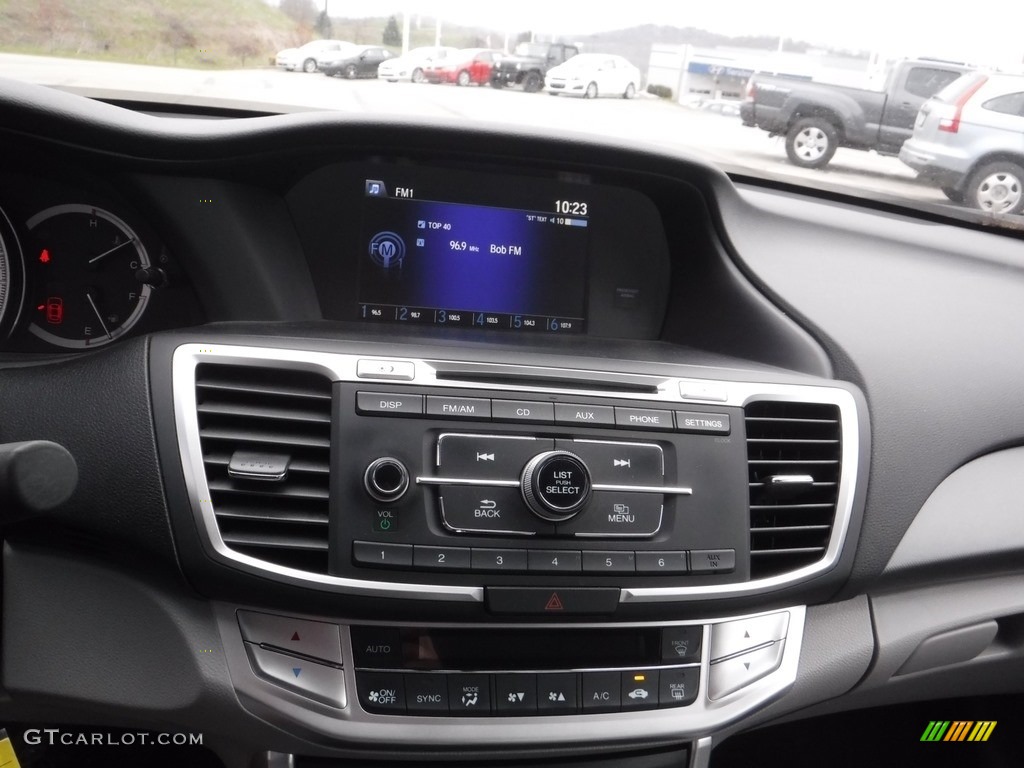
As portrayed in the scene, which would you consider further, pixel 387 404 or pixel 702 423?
pixel 702 423

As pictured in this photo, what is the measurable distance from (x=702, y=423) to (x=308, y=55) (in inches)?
50.3

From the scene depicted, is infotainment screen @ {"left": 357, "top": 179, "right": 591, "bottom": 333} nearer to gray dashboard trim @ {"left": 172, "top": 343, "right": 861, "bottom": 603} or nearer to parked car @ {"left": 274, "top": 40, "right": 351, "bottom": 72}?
parked car @ {"left": 274, "top": 40, "right": 351, "bottom": 72}

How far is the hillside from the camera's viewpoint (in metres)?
2.06

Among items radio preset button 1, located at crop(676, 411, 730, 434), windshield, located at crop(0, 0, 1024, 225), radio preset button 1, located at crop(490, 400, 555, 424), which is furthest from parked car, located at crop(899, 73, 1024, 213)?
radio preset button 1, located at crop(490, 400, 555, 424)

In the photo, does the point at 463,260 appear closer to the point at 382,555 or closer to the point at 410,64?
the point at 410,64

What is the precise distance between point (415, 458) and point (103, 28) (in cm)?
125

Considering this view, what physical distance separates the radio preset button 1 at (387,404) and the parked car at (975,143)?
5.02ft

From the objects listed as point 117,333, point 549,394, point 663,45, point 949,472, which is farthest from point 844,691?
point 117,333

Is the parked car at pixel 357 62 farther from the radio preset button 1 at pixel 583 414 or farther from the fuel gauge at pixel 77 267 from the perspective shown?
the radio preset button 1 at pixel 583 414

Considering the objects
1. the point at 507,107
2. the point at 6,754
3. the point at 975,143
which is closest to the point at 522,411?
the point at 507,107

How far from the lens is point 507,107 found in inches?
87.4

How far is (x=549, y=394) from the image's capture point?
182 centimetres

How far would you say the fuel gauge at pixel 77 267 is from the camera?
6.86 ft

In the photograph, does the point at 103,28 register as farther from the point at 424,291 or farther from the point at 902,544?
the point at 902,544
